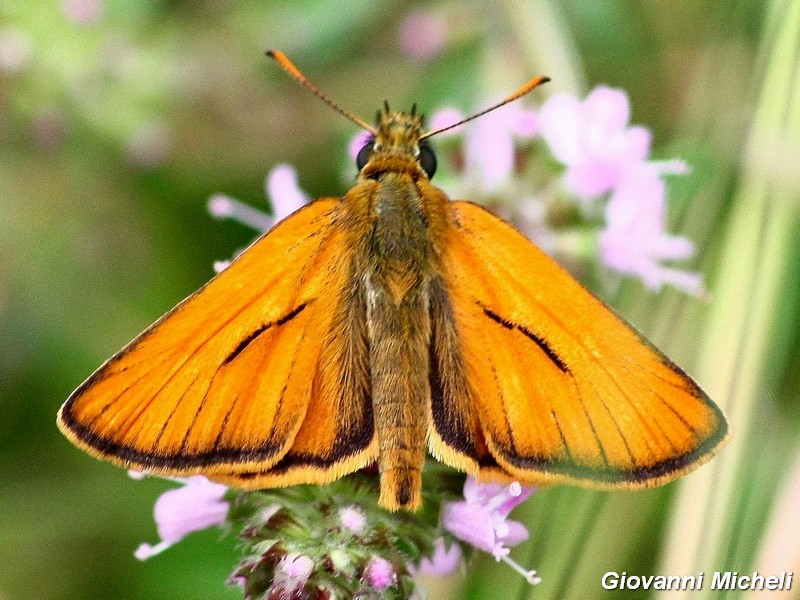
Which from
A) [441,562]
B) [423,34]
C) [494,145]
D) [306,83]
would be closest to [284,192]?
[306,83]

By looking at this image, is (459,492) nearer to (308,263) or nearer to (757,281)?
(308,263)

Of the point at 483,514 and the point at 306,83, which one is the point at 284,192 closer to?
the point at 306,83

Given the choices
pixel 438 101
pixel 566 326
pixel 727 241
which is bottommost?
pixel 566 326

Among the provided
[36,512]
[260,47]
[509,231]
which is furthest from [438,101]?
[36,512]

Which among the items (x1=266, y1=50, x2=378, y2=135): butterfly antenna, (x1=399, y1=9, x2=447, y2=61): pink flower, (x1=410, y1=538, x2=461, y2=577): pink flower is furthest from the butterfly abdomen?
(x1=399, y1=9, x2=447, y2=61): pink flower

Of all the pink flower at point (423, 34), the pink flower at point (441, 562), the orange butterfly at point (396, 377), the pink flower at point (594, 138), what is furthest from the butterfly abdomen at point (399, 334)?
the pink flower at point (423, 34)
